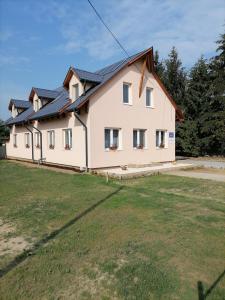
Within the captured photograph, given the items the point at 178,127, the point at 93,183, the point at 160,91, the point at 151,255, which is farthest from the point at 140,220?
the point at 178,127

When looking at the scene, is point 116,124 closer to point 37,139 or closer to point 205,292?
point 37,139

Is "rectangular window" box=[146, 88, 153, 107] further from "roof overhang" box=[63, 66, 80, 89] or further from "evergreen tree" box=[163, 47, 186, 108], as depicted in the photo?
"evergreen tree" box=[163, 47, 186, 108]

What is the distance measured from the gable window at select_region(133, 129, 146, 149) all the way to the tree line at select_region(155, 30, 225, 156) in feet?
34.5

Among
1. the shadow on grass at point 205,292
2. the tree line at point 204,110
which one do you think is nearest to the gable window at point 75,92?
the shadow on grass at point 205,292

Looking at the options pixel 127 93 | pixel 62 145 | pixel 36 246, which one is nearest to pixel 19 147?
pixel 62 145

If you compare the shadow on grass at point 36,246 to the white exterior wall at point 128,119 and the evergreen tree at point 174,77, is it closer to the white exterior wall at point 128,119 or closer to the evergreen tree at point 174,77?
the white exterior wall at point 128,119

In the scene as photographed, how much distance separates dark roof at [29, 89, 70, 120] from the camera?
1686 centimetres

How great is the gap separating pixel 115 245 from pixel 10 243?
200cm

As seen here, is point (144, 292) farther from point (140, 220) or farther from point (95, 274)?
point (140, 220)

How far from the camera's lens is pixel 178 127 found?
27828mm

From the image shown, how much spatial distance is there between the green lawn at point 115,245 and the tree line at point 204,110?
60.8 feet

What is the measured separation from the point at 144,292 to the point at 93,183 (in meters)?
8.02

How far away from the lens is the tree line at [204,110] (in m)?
26.2

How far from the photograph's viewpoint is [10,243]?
15.9ft
